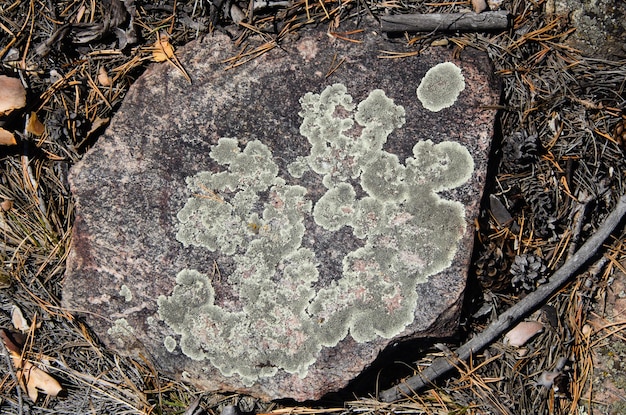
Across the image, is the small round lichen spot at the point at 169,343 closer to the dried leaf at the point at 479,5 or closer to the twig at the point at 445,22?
the twig at the point at 445,22

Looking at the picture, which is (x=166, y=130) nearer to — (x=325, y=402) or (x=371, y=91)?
(x=371, y=91)

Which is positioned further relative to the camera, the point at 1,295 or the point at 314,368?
the point at 1,295

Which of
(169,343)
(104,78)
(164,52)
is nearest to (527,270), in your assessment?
(169,343)

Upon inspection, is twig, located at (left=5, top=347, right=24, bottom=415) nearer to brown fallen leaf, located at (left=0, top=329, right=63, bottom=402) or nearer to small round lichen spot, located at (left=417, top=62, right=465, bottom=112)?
brown fallen leaf, located at (left=0, top=329, right=63, bottom=402)

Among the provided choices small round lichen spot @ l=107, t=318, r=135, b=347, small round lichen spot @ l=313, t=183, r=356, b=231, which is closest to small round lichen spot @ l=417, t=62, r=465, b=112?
small round lichen spot @ l=313, t=183, r=356, b=231

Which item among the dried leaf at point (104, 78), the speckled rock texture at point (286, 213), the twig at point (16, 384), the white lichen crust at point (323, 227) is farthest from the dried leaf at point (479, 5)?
the twig at point (16, 384)

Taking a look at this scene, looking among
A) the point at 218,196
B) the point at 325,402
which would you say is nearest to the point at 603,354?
the point at 325,402
